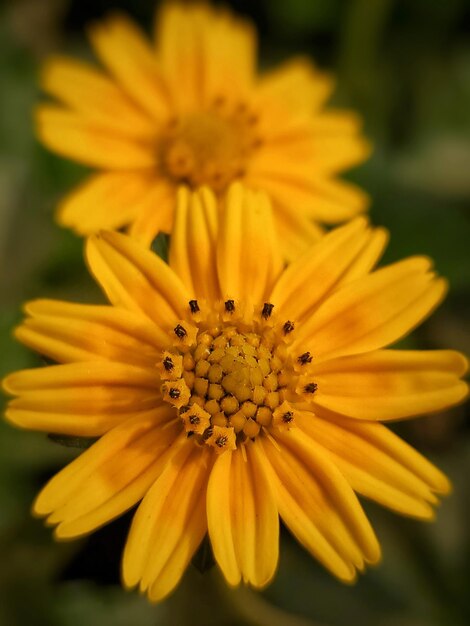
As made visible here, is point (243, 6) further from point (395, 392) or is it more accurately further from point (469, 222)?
point (395, 392)

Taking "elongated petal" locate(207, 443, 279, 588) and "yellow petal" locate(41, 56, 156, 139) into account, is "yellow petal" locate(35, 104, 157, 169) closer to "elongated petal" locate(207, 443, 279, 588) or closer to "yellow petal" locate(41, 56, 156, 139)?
"yellow petal" locate(41, 56, 156, 139)

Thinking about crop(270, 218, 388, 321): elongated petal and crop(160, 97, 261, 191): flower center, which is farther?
crop(160, 97, 261, 191): flower center

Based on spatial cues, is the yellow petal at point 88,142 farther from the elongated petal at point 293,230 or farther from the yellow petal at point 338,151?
the yellow petal at point 338,151

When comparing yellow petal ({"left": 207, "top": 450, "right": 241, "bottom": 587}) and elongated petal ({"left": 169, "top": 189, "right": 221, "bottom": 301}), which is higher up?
elongated petal ({"left": 169, "top": 189, "right": 221, "bottom": 301})

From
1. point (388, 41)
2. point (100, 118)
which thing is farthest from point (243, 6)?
point (100, 118)

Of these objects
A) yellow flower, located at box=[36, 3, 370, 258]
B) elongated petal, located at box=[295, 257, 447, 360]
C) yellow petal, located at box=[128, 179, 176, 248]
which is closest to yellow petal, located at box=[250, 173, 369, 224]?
yellow flower, located at box=[36, 3, 370, 258]

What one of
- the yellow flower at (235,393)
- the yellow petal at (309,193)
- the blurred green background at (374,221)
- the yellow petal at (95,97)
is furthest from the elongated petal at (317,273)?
the yellow petal at (95,97)

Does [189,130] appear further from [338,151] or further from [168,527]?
[168,527]
